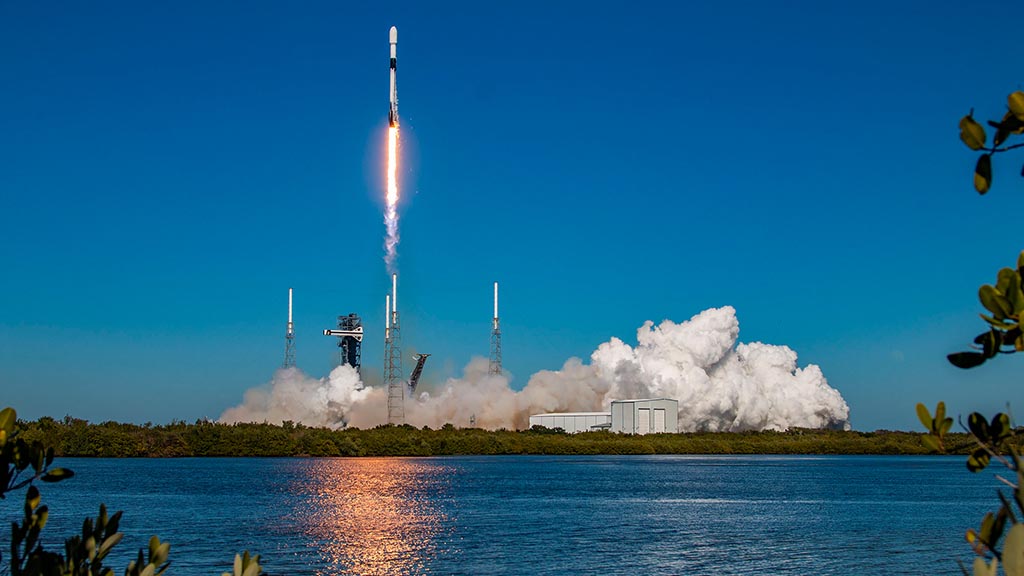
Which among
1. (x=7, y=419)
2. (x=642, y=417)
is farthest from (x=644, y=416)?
(x=7, y=419)

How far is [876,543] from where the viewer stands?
42.3m

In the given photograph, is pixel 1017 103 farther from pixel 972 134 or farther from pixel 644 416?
pixel 644 416

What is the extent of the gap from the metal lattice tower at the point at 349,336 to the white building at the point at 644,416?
35897 millimetres

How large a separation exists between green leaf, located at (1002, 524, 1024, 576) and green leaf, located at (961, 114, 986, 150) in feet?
6.48

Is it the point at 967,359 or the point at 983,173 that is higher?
the point at 983,173

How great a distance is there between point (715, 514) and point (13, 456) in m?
48.4

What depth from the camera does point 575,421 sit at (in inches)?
5689

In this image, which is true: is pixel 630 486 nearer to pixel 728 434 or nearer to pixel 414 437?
pixel 414 437

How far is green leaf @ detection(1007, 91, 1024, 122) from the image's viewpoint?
17.7 feet

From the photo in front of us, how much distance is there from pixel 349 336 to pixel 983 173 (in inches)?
5363

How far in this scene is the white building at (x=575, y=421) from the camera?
5591 inches

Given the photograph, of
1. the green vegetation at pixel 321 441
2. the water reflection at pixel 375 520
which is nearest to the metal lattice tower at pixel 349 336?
the green vegetation at pixel 321 441

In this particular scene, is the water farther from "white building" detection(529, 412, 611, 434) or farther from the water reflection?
"white building" detection(529, 412, 611, 434)

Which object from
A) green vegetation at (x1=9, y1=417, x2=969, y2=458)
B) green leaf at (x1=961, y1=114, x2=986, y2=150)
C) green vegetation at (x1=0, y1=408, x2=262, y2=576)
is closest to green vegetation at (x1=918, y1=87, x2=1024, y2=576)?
green leaf at (x1=961, y1=114, x2=986, y2=150)
